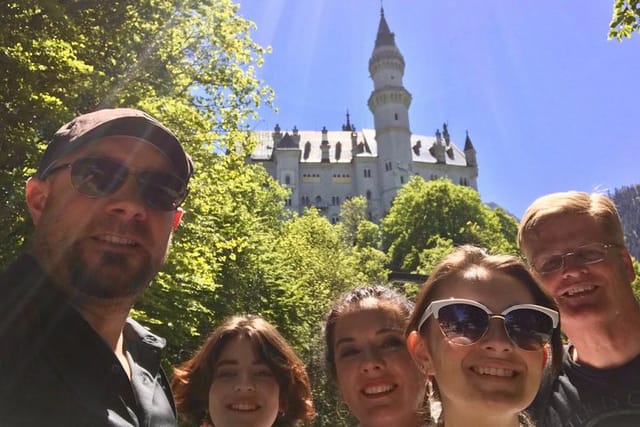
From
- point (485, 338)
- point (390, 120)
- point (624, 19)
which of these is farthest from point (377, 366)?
point (390, 120)

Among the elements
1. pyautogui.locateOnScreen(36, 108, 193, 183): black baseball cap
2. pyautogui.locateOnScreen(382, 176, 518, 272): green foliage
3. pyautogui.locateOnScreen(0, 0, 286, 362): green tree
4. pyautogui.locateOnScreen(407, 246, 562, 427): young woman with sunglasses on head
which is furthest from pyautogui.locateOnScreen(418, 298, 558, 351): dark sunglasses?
pyautogui.locateOnScreen(382, 176, 518, 272): green foliage

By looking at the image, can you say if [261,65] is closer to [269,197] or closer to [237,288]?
[237,288]

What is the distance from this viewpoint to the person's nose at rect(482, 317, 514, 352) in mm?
2238

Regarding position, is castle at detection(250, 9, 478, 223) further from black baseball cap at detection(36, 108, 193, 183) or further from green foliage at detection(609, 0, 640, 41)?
black baseball cap at detection(36, 108, 193, 183)

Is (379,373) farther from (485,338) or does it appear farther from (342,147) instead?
(342,147)

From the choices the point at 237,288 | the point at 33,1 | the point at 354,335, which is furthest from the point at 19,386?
the point at 237,288

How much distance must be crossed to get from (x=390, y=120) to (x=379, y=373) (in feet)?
305

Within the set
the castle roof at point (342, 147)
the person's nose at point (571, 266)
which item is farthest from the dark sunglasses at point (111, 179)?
the castle roof at point (342, 147)

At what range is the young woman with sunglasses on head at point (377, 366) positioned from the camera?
116 inches

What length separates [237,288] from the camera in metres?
19.9

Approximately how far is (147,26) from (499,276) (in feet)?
38.4

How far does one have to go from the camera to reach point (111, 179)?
95.7 inches

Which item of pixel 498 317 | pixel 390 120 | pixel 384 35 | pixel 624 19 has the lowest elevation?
pixel 498 317

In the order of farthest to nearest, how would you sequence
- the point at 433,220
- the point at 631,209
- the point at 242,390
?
the point at 631,209
the point at 433,220
the point at 242,390
